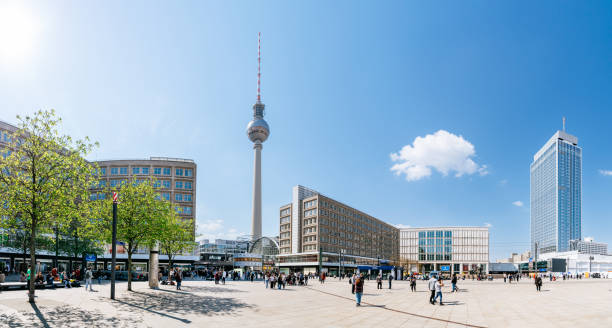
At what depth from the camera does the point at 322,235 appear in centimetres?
10938

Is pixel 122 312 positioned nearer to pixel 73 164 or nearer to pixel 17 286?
pixel 73 164

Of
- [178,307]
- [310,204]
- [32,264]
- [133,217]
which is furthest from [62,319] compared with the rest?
[310,204]

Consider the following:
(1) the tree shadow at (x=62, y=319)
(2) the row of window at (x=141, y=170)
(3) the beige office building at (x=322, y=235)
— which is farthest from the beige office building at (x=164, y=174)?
(1) the tree shadow at (x=62, y=319)

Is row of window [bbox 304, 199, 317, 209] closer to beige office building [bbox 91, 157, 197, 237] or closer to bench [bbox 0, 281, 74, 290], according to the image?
beige office building [bbox 91, 157, 197, 237]

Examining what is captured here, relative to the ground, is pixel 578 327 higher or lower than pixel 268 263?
higher

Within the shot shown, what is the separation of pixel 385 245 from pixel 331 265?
48606mm

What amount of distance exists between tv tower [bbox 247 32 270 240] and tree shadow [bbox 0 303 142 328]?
127 m

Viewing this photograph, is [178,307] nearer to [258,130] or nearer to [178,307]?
[178,307]

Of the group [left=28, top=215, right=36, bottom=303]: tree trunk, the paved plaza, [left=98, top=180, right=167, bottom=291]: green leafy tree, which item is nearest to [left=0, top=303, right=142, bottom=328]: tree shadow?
the paved plaza

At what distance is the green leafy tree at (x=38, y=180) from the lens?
1948cm

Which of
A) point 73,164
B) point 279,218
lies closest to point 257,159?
point 279,218

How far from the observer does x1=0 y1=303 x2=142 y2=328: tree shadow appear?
1406 centimetres

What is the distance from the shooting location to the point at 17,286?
2612cm

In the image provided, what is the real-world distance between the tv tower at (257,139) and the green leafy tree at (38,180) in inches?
4862
